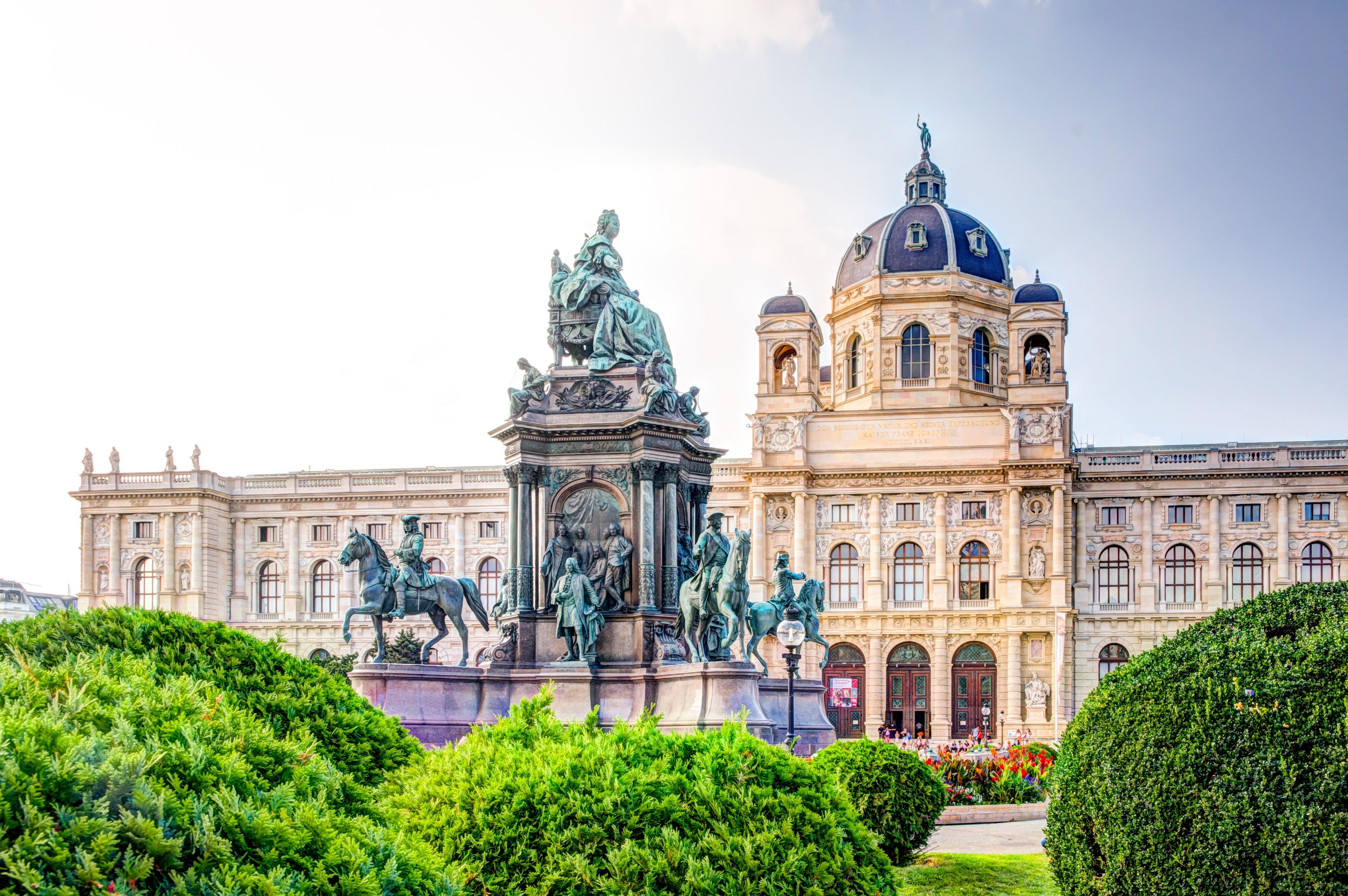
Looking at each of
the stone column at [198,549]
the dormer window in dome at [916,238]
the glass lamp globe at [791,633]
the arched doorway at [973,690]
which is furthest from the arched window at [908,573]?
the glass lamp globe at [791,633]

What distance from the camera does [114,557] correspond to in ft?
235

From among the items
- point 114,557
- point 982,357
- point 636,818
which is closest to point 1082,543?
point 982,357

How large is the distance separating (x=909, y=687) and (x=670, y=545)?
150 ft

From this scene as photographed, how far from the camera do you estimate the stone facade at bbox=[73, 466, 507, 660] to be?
7062 cm

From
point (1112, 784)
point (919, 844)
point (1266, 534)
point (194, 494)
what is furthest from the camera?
point (194, 494)

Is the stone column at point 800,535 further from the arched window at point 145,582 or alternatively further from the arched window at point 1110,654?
the arched window at point 145,582

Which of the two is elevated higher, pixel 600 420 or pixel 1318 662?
pixel 600 420

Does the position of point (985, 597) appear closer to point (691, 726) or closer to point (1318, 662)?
point (691, 726)

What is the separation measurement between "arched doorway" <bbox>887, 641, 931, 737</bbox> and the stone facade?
70.2 ft

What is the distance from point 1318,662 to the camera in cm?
802

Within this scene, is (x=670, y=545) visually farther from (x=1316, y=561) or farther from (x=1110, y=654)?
(x=1316, y=561)

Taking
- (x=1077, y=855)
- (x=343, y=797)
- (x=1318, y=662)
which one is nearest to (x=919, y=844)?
(x=1077, y=855)

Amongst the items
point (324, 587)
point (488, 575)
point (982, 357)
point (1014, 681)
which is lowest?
point (1014, 681)

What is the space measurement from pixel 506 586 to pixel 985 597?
153 ft
